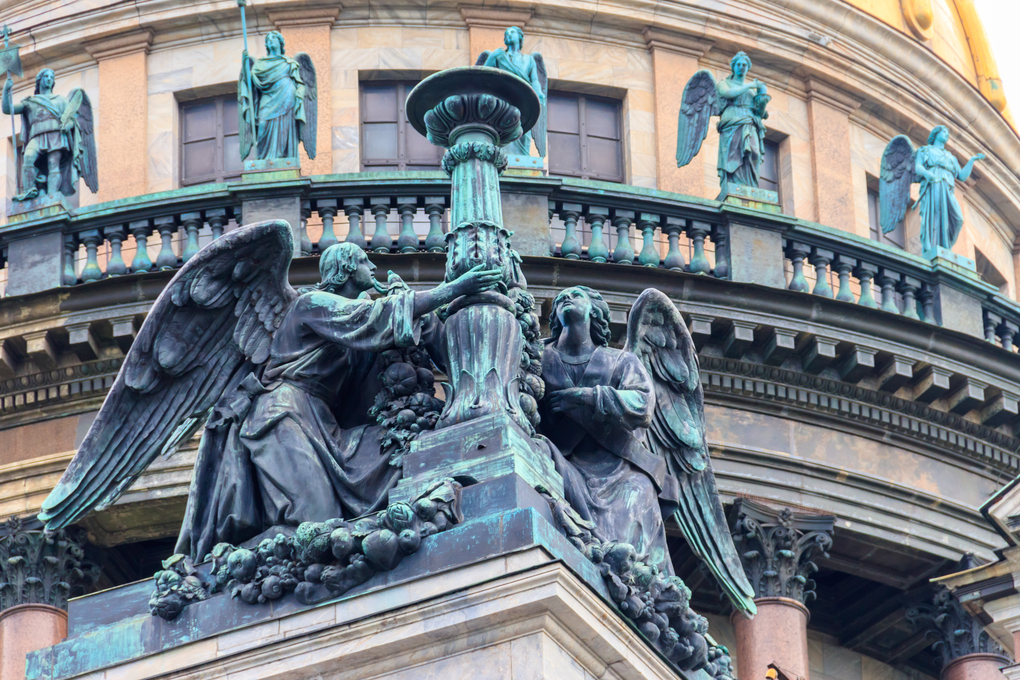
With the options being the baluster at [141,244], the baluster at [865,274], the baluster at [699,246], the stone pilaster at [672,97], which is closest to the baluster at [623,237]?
the baluster at [699,246]

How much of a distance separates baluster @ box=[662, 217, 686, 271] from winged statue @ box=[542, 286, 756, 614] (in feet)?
56.3

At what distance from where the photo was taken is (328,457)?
13.1 metres

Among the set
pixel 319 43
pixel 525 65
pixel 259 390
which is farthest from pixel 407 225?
pixel 259 390

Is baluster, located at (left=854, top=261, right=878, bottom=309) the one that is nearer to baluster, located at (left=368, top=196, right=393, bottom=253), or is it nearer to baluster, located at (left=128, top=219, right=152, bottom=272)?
baluster, located at (left=368, top=196, right=393, bottom=253)

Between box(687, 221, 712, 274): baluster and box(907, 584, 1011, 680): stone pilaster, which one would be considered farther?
box(907, 584, 1011, 680): stone pilaster

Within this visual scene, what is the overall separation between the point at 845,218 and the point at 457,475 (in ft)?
90.6

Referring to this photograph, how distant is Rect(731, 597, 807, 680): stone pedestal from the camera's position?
104 ft

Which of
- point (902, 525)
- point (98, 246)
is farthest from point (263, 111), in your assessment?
point (902, 525)

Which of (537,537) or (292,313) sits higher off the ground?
(292,313)

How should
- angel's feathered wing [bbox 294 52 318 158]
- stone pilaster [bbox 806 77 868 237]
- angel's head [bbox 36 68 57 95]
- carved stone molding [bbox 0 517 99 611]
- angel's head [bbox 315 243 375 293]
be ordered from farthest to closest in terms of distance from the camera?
stone pilaster [bbox 806 77 868 237] < angel's head [bbox 36 68 57 95] < angel's feathered wing [bbox 294 52 318 158] < carved stone molding [bbox 0 517 99 611] < angel's head [bbox 315 243 375 293]

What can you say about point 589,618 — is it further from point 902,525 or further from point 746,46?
point 746,46

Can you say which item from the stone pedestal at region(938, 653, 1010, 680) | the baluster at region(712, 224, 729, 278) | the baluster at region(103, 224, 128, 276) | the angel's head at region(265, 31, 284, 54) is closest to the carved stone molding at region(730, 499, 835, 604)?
the stone pedestal at region(938, 653, 1010, 680)

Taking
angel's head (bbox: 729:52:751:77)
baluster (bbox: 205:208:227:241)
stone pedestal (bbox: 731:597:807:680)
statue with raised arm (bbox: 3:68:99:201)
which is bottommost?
stone pedestal (bbox: 731:597:807:680)

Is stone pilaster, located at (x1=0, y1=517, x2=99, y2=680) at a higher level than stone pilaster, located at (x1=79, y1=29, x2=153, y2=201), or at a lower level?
lower
